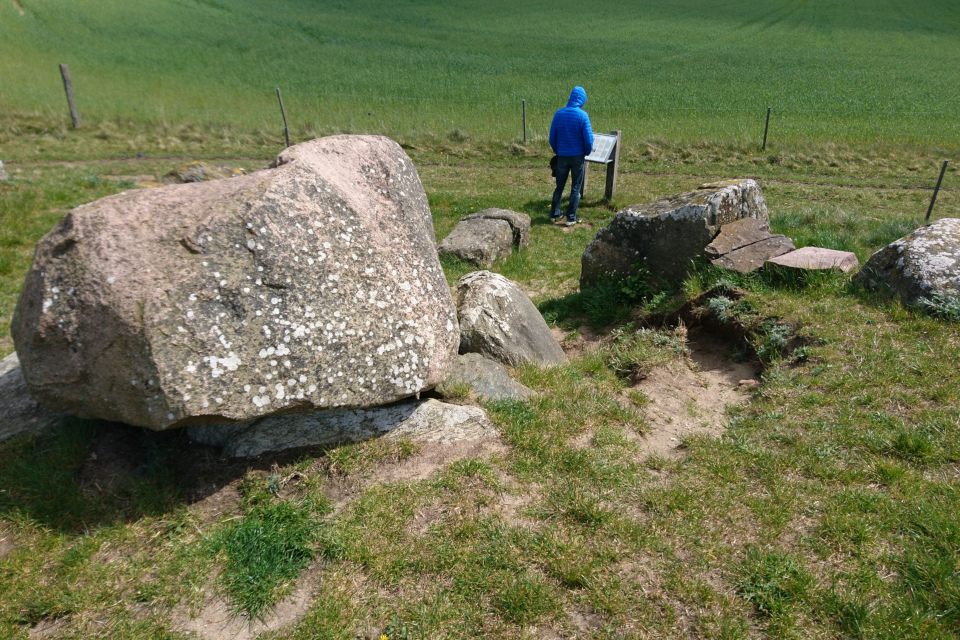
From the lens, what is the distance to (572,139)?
40.6ft

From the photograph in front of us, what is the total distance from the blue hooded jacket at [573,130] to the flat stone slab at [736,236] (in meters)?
5.22

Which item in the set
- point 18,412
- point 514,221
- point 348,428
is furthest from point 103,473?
point 514,221

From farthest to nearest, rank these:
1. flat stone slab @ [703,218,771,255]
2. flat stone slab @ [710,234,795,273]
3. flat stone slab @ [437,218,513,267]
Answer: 1. flat stone slab @ [437,218,513,267]
2. flat stone slab @ [703,218,771,255]
3. flat stone slab @ [710,234,795,273]

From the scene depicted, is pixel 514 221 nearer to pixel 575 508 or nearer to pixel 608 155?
pixel 608 155

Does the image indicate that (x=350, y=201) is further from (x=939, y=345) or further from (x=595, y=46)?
(x=595, y=46)

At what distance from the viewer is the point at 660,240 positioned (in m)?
7.88

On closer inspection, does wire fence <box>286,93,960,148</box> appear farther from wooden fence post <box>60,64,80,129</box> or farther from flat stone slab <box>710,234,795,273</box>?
flat stone slab <box>710,234,795,273</box>

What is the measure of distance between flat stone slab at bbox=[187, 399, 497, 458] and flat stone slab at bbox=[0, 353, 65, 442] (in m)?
1.12

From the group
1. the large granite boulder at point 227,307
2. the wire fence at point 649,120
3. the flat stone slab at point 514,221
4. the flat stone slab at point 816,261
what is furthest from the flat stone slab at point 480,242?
the wire fence at point 649,120

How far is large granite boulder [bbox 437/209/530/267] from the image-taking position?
10.1 metres

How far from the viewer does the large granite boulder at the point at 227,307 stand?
3.42 meters

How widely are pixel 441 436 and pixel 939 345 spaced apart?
4.66 meters

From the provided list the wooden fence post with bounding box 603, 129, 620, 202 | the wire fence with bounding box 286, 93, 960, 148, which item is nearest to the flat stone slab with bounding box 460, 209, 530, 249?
the wooden fence post with bounding box 603, 129, 620, 202

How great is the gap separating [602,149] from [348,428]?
473 inches
